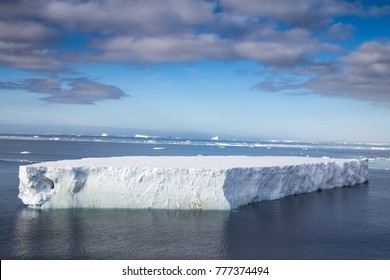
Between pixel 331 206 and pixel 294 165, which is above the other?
pixel 294 165

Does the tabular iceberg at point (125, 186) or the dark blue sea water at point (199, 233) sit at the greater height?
the tabular iceberg at point (125, 186)

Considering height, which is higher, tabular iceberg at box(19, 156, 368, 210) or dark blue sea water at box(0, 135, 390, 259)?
tabular iceberg at box(19, 156, 368, 210)

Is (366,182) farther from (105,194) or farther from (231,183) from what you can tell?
(105,194)

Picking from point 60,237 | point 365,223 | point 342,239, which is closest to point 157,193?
point 60,237

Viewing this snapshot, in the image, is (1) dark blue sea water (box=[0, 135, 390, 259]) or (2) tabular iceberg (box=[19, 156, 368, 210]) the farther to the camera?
(2) tabular iceberg (box=[19, 156, 368, 210])

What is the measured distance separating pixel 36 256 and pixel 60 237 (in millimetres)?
1731

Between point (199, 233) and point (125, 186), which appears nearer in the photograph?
point (199, 233)

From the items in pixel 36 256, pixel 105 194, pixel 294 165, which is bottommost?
pixel 36 256

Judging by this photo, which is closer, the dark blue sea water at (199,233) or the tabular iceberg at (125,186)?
the dark blue sea water at (199,233)

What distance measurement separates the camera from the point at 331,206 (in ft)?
62.7

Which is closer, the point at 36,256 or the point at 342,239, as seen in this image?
the point at 36,256

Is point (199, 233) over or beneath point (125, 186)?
beneath
